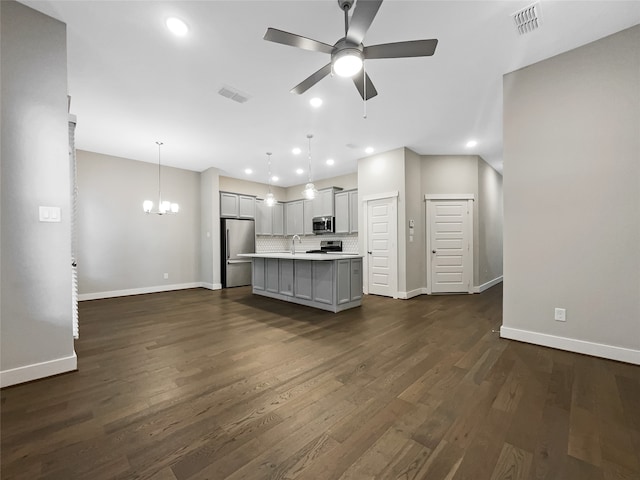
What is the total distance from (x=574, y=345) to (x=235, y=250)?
6619 mm

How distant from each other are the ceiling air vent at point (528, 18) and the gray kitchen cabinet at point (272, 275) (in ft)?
15.2

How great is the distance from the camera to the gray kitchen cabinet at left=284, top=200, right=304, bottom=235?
→ 8.06 m

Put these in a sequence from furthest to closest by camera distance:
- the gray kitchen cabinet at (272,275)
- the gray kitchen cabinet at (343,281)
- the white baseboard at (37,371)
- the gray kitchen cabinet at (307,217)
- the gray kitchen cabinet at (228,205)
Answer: the gray kitchen cabinet at (307,217), the gray kitchen cabinet at (228,205), the gray kitchen cabinet at (272,275), the gray kitchen cabinet at (343,281), the white baseboard at (37,371)

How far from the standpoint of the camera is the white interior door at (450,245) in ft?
18.5

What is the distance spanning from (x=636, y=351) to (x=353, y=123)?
13.7 feet

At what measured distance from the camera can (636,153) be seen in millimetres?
2400

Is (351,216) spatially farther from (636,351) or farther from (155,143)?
(636,351)

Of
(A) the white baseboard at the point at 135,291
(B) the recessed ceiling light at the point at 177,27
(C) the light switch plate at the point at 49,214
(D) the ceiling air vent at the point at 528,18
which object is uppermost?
(D) the ceiling air vent at the point at 528,18

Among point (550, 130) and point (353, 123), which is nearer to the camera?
point (550, 130)

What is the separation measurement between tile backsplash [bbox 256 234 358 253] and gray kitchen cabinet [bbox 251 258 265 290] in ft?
7.33

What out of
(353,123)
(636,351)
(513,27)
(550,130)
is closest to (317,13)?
(513,27)

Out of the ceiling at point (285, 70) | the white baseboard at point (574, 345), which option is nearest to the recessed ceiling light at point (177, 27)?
the ceiling at point (285, 70)

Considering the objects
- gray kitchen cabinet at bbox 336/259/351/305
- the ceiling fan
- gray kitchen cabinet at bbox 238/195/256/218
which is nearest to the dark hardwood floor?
gray kitchen cabinet at bbox 336/259/351/305

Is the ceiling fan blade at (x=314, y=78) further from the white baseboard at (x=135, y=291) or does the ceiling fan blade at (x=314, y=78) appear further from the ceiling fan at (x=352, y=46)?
the white baseboard at (x=135, y=291)
